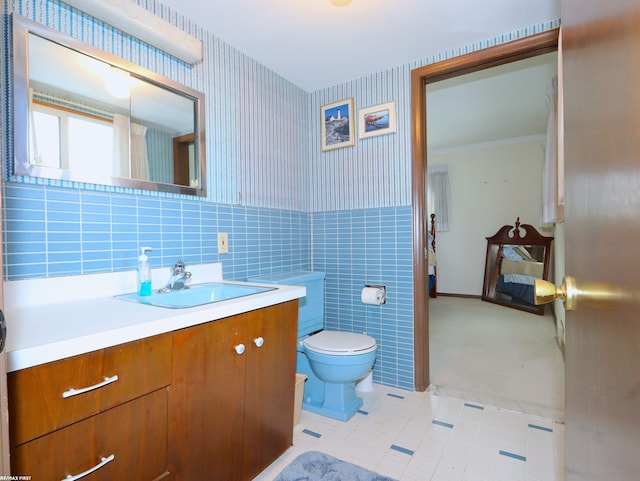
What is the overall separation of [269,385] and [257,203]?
45.1 inches

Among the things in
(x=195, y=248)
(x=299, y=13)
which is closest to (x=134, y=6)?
(x=299, y=13)

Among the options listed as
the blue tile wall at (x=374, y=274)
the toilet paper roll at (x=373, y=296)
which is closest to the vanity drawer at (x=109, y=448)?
the toilet paper roll at (x=373, y=296)

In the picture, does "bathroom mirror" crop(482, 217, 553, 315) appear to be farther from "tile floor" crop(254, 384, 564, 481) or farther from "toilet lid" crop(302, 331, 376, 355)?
"toilet lid" crop(302, 331, 376, 355)

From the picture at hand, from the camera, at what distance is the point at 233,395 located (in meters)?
1.23

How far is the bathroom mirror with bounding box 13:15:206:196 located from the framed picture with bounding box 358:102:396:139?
44.7 inches

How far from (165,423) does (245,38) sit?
77.8 inches

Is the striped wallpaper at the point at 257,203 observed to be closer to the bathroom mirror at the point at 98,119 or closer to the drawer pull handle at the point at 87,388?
the bathroom mirror at the point at 98,119

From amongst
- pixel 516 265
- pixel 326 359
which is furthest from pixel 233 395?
pixel 516 265

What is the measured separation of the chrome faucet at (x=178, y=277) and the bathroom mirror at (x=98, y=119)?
38cm

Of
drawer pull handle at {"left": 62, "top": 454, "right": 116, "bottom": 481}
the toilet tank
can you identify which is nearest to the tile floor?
the toilet tank

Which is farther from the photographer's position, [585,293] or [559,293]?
[559,293]

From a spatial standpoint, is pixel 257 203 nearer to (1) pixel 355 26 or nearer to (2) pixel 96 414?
(1) pixel 355 26

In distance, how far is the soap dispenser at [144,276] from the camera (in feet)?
4.57

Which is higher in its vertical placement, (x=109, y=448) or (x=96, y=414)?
(x=96, y=414)
